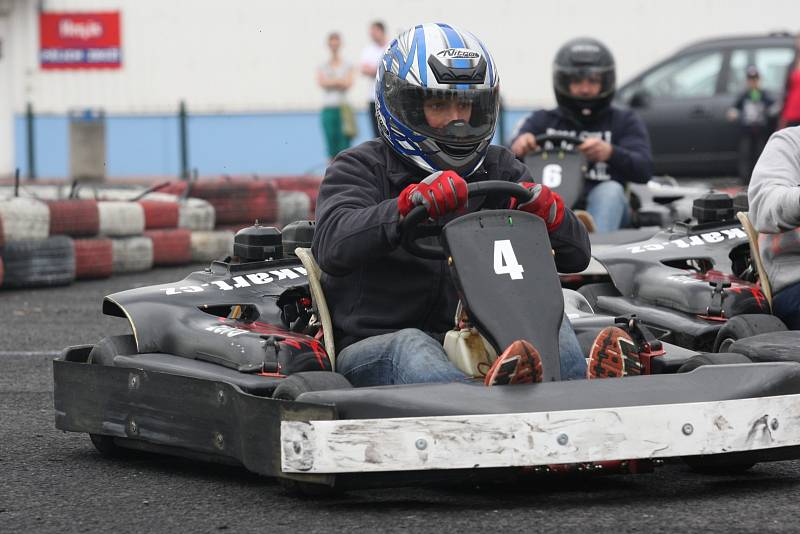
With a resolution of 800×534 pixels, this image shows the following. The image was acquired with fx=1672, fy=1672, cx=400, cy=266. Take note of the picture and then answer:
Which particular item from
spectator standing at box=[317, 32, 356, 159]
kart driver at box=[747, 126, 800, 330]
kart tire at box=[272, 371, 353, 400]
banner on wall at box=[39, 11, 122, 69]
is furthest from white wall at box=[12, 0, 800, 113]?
kart tire at box=[272, 371, 353, 400]

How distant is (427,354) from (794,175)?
1748 millimetres

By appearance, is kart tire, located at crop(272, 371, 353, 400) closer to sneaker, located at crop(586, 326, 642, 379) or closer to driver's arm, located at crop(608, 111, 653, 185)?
sneaker, located at crop(586, 326, 642, 379)

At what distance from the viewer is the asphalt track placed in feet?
12.5

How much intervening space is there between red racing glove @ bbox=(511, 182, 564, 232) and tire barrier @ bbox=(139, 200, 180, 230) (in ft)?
20.9

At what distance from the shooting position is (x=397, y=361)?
4336 millimetres

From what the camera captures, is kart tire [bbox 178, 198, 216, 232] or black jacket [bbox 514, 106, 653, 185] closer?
black jacket [bbox 514, 106, 653, 185]

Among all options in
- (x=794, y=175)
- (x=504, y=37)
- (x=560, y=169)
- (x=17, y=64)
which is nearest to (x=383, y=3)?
(x=504, y=37)

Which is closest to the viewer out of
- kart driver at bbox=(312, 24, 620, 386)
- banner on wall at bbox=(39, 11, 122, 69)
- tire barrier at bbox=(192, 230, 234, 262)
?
kart driver at bbox=(312, 24, 620, 386)

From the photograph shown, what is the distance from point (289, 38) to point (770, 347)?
1651 cm

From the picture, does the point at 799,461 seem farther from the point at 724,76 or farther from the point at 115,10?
the point at 115,10

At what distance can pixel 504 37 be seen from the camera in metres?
20.3

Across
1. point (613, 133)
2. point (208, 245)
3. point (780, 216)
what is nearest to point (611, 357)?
point (780, 216)

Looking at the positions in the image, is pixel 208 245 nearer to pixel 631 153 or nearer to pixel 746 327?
pixel 631 153

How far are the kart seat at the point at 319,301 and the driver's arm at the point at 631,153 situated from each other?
156 inches
